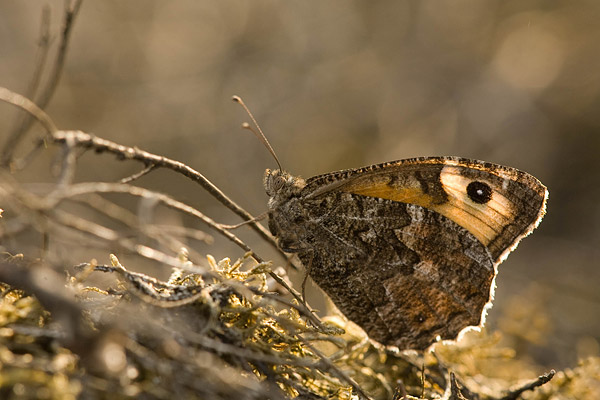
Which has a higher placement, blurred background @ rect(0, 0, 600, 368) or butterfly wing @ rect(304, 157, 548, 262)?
blurred background @ rect(0, 0, 600, 368)

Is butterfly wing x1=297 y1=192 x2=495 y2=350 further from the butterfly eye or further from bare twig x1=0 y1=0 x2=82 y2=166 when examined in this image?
bare twig x1=0 y1=0 x2=82 y2=166

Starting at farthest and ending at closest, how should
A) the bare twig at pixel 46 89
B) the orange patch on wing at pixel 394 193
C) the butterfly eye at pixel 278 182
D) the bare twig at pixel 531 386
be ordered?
the butterfly eye at pixel 278 182 < the orange patch on wing at pixel 394 193 < the bare twig at pixel 531 386 < the bare twig at pixel 46 89

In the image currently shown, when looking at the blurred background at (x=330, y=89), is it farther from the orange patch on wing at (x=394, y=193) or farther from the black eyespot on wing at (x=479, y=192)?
the black eyespot on wing at (x=479, y=192)

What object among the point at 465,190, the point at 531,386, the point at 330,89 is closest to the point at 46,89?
the point at 465,190

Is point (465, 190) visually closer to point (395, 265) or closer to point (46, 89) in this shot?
point (395, 265)

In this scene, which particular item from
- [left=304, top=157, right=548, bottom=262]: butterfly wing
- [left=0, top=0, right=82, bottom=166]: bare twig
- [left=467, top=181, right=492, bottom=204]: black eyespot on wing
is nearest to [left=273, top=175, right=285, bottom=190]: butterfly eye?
[left=304, top=157, right=548, bottom=262]: butterfly wing

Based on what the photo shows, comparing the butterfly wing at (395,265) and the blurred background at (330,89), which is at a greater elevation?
the blurred background at (330,89)

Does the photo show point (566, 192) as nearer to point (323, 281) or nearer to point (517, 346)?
point (517, 346)

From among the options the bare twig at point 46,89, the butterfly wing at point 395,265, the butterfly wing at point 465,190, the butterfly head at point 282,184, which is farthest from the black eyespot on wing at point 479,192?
the bare twig at point 46,89
